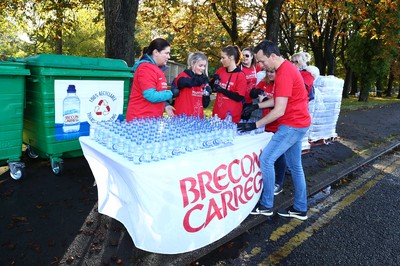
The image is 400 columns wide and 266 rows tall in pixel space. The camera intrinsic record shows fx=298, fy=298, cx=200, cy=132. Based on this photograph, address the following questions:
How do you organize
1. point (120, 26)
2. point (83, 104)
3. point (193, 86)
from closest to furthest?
point (193, 86)
point (83, 104)
point (120, 26)

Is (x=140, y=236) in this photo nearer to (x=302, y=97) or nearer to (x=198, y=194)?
(x=198, y=194)

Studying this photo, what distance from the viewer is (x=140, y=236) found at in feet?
8.39

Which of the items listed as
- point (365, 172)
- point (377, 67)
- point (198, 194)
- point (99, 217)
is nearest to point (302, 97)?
point (198, 194)

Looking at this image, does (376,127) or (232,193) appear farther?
(376,127)

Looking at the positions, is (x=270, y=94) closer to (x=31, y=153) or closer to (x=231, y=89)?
(x=231, y=89)

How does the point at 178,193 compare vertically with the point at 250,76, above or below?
below

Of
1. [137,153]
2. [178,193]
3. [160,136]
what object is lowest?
[178,193]

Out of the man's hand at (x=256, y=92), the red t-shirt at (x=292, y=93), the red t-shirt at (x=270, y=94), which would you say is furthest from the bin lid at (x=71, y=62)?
the red t-shirt at (x=292, y=93)

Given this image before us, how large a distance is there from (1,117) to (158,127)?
2386mm

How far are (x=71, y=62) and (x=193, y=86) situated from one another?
1901 mm

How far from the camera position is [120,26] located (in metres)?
5.88

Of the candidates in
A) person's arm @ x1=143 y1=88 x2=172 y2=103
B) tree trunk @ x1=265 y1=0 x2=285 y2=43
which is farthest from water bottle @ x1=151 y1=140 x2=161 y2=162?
tree trunk @ x1=265 y1=0 x2=285 y2=43

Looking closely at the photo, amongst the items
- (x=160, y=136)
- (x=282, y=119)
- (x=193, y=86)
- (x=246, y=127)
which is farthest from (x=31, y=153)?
(x=282, y=119)

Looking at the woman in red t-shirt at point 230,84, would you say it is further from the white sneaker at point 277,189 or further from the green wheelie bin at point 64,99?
the green wheelie bin at point 64,99
